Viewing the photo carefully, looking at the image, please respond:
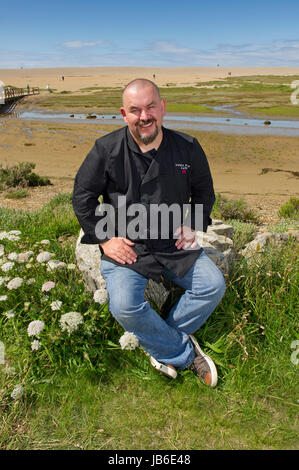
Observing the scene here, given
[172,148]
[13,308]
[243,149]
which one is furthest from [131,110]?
[243,149]

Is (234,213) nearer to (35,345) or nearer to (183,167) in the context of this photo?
(183,167)

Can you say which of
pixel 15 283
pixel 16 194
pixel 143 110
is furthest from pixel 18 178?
pixel 143 110

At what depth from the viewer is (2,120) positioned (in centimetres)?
2473

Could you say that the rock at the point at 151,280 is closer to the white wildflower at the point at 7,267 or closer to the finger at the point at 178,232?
the finger at the point at 178,232

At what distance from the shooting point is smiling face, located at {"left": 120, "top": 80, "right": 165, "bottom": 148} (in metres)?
2.96

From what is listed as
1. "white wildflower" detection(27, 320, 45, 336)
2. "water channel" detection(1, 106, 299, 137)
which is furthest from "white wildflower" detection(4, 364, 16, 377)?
"water channel" detection(1, 106, 299, 137)

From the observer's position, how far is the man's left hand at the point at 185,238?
3.19 metres

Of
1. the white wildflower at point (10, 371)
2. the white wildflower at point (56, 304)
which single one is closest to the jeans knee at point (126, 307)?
the white wildflower at point (56, 304)

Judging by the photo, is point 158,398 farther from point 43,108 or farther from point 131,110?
point 43,108

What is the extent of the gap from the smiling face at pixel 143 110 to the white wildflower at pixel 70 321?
151cm

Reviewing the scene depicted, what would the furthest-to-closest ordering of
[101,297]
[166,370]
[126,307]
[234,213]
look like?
[234,213] → [101,297] → [166,370] → [126,307]

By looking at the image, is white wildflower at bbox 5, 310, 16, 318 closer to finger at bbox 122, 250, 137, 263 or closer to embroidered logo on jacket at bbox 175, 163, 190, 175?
finger at bbox 122, 250, 137, 263

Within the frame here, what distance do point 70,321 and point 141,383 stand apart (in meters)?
0.76

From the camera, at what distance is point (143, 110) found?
298 centimetres
